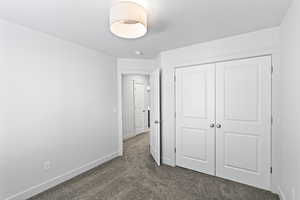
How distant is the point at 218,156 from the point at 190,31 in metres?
2.17

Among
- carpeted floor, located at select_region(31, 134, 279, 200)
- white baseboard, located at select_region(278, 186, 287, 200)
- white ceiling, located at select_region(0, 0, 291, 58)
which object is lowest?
carpeted floor, located at select_region(31, 134, 279, 200)

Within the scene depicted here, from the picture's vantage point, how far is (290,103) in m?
1.63

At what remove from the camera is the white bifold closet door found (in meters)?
2.23

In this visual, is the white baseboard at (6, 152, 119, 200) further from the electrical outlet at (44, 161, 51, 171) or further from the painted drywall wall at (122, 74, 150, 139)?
the painted drywall wall at (122, 74, 150, 139)

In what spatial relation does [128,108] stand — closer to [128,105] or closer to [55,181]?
[128,105]

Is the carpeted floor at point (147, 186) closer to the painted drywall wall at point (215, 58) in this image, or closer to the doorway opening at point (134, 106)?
the painted drywall wall at point (215, 58)

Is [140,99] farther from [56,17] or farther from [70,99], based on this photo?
[56,17]

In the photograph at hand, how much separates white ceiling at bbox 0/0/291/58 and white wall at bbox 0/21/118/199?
31 centimetres

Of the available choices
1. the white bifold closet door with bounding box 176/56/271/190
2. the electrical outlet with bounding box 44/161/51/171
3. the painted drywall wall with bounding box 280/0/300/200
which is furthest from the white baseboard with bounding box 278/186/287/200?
the electrical outlet with bounding box 44/161/51/171

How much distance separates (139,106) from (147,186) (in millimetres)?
3715

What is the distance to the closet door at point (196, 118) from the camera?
2666 millimetres

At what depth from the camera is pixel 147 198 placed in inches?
81.5

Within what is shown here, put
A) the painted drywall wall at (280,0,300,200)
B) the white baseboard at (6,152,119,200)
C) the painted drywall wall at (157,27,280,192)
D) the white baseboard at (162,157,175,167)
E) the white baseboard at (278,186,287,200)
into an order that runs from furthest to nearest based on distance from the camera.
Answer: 1. the white baseboard at (162,157,175,167)
2. the painted drywall wall at (157,27,280,192)
3. the white baseboard at (6,152,119,200)
4. the white baseboard at (278,186,287,200)
5. the painted drywall wall at (280,0,300,200)

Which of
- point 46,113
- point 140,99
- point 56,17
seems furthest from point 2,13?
point 140,99
